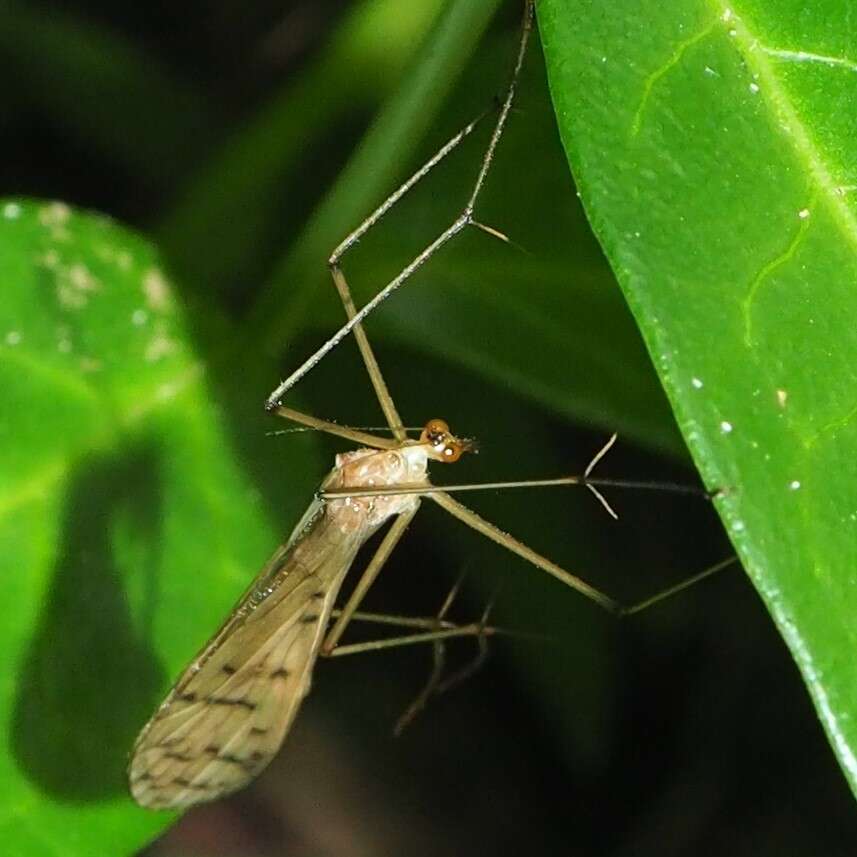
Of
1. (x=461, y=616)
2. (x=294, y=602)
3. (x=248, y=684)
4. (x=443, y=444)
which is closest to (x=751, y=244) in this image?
(x=443, y=444)

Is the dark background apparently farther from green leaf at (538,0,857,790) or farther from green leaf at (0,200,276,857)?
green leaf at (538,0,857,790)

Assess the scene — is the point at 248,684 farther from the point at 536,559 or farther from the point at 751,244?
the point at 751,244

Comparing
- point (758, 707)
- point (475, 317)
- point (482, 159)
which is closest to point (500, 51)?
point (482, 159)

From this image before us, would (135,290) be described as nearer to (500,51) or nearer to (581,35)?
(500,51)

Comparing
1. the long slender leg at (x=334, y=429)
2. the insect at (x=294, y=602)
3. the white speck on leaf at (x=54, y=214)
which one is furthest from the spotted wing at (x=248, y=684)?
Result: the white speck on leaf at (x=54, y=214)

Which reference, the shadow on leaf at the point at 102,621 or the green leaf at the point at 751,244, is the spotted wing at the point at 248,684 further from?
the green leaf at the point at 751,244

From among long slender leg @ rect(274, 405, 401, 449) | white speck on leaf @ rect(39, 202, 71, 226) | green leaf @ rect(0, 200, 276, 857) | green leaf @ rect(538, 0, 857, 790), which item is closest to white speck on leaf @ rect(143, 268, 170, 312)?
green leaf @ rect(0, 200, 276, 857)
